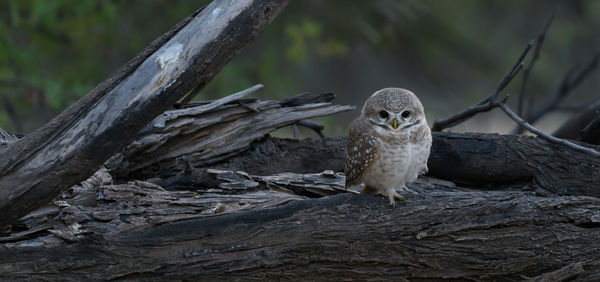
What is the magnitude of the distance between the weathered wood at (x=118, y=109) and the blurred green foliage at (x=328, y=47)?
382cm

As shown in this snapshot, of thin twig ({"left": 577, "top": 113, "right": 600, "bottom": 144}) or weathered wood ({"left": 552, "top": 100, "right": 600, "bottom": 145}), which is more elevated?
weathered wood ({"left": 552, "top": 100, "right": 600, "bottom": 145})

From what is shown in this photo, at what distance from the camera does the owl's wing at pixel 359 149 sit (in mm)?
3287

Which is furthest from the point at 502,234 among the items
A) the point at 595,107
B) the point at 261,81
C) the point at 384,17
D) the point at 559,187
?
the point at 384,17

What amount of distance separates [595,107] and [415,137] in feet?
6.81

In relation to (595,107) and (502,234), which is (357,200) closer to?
(502,234)

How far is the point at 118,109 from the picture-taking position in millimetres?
2957

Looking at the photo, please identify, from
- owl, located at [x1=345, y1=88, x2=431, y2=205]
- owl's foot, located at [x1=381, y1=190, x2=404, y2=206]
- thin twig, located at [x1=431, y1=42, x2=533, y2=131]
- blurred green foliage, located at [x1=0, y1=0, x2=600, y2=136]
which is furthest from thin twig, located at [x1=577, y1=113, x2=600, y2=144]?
blurred green foliage, located at [x1=0, y1=0, x2=600, y2=136]

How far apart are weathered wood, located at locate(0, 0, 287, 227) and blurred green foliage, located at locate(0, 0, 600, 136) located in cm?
382

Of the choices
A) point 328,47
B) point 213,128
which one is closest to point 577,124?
point 213,128

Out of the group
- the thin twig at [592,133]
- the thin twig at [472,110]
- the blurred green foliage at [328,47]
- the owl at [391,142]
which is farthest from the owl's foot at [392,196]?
the blurred green foliage at [328,47]

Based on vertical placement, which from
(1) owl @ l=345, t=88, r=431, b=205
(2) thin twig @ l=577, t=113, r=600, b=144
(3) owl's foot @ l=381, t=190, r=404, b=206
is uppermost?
(2) thin twig @ l=577, t=113, r=600, b=144

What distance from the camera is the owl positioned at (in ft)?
10.6

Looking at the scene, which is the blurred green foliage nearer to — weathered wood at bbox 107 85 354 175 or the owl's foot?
weathered wood at bbox 107 85 354 175

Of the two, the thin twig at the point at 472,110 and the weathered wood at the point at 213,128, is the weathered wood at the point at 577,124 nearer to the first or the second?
the thin twig at the point at 472,110
